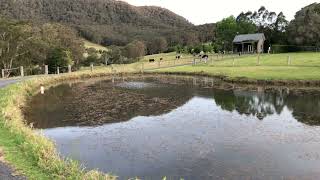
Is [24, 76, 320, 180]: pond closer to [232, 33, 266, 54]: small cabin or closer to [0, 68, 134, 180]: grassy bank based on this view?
[0, 68, 134, 180]: grassy bank

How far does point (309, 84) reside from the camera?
101 ft

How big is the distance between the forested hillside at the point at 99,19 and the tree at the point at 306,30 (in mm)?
49103

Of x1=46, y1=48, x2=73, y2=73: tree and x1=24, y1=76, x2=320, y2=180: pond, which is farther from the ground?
x1=46, y1=48, x2=73, y2=73: tree

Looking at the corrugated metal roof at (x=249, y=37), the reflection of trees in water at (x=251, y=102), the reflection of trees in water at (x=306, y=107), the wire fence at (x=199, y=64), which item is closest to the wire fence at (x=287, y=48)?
the corrugated metal roof at (x=249, y=37)

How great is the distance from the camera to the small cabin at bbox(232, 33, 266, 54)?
8256 centimetres

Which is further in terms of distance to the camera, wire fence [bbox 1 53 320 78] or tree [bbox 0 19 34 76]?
tree [bbox 0 19 34 76]

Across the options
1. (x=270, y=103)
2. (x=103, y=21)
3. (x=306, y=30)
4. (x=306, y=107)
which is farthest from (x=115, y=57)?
(x=103, y=21)

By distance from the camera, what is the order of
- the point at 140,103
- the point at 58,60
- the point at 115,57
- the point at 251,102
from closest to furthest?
the point at 251,102 → the point at 140,103 → the point at 58,60 → the point at 115,57

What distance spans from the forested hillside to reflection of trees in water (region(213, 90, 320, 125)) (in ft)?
288

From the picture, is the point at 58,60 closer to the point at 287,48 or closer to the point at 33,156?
the point at 33,156

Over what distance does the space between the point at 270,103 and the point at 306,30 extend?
54.3 metres

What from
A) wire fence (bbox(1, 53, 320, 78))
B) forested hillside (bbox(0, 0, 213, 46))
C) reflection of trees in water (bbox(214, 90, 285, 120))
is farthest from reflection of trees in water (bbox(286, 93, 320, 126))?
forested hillside (bbox(0, 0, 213, 46))

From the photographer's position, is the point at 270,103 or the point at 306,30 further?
the point at 306,30

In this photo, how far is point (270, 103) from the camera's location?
23.8m
